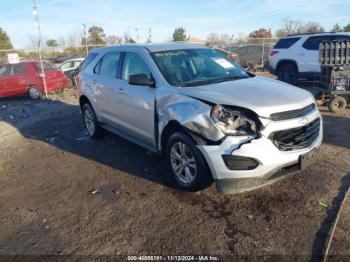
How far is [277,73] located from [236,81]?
29.4 ft

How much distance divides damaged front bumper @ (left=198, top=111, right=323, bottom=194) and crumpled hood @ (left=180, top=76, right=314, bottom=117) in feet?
0.64

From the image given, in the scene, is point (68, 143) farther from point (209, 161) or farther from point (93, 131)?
point (209, 161)

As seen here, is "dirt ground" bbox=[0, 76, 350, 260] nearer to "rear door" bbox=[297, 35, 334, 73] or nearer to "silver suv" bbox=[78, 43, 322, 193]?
"silver suv" bbox=[78, 43, 322, 193]

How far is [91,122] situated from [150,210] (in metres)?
3.44

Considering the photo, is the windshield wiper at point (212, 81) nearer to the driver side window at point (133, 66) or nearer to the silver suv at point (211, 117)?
the silver suv at point (211, 117)

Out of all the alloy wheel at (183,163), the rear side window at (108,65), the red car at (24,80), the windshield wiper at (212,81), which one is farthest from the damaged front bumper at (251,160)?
the red car at (24,80)

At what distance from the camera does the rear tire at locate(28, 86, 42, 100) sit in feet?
43.3

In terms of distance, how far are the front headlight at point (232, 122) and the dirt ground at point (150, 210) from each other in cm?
91

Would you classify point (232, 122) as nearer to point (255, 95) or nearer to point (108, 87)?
point (255, 95)

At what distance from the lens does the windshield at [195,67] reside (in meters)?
4.56

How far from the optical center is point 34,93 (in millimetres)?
13227

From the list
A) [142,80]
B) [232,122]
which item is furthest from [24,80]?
[232,122]

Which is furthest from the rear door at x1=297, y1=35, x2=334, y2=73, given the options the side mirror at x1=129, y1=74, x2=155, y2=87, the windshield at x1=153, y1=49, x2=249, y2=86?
the side mirror at x1=129, y1=74, x2=155, y2=87

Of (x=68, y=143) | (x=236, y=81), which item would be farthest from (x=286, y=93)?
(x=68, y=143)
